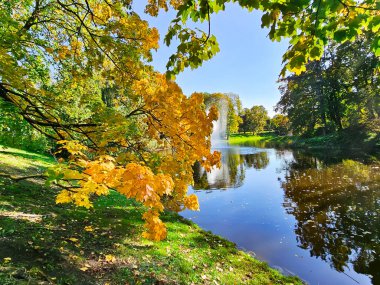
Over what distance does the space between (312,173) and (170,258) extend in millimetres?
17468

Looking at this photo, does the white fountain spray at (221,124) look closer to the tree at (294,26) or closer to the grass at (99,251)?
the grass at (99,251)

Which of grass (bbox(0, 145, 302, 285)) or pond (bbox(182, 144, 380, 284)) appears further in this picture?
pond (bbox(182, 144, 380, 284))

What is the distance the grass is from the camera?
4598 millimetres

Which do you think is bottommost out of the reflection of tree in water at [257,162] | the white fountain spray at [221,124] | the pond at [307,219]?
the pond at [307,219]

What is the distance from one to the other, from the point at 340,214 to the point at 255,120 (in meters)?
88.4

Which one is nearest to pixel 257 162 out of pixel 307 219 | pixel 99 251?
pixel 307 219

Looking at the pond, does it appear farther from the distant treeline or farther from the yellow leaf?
the distant treeline

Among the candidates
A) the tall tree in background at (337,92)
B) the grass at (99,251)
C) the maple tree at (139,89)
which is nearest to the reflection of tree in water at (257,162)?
the tall tree in background at (337,92)

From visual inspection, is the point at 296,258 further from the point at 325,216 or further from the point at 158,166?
the point at 158,166

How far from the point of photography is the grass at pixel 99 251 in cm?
460

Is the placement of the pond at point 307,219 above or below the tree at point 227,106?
below

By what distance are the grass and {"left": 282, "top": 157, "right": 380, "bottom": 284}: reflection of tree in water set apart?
2316 millimetres

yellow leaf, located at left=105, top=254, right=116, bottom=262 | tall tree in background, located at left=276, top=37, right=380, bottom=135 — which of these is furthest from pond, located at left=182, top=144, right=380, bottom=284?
tall tree in background, located at left=276, top=37, right=380, bottom=135

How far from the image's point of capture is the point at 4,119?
6.18 m
